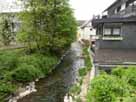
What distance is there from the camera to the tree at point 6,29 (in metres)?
46.6

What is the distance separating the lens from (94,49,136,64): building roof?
1888 cm

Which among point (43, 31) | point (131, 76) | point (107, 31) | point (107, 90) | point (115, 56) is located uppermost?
point (107, 31)

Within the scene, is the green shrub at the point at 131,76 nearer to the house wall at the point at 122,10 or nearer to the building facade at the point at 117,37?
the building facade at the point at 117,37

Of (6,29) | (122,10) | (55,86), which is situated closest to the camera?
(55,86)

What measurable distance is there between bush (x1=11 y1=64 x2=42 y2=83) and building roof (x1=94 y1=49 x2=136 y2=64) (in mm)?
6658

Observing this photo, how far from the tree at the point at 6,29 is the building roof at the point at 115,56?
26.5 metres

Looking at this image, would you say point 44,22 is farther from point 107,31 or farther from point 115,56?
point 115,56

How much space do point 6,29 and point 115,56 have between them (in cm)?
2993

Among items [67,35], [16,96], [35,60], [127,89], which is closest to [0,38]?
[67,35]

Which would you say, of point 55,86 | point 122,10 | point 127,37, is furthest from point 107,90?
point 122,10

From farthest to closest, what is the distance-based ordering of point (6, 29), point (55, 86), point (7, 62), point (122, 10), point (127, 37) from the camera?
point (6, 29), point (122, 10), point (55, 86), point (7, 62), point (127, 37)

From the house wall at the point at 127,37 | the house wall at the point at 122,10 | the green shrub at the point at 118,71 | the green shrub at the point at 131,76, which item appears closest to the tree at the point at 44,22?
the house wall at the point at 122,10

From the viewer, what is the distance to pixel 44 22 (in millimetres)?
35875

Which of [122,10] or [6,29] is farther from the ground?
[122,10]
